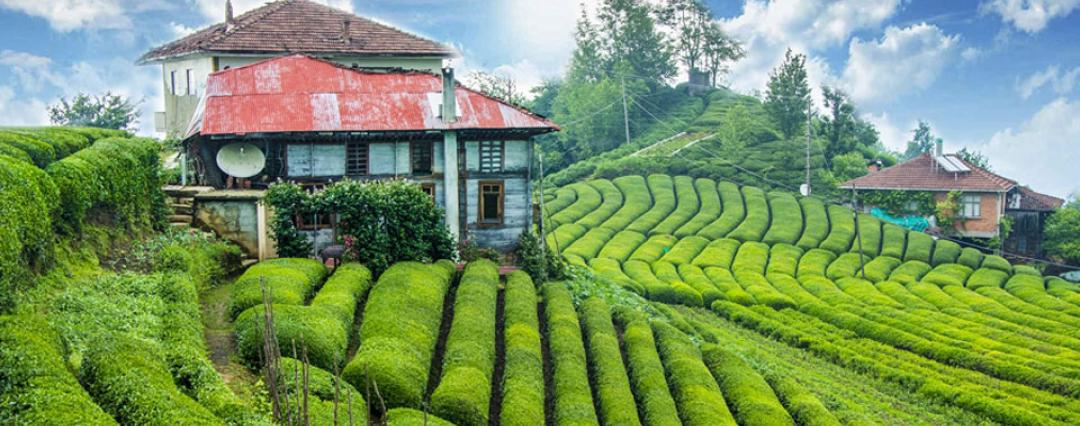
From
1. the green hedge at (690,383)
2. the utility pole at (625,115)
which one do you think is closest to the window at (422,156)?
the green hedge at (690,383)

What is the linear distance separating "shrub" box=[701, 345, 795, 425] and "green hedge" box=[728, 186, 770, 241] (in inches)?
1231

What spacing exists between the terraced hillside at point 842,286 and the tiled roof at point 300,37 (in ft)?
41.6

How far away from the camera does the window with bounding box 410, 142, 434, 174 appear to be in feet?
119

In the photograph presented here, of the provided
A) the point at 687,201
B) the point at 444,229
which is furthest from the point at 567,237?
the point at 444,229

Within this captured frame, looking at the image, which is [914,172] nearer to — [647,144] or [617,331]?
[647,144]

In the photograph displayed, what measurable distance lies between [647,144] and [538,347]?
6416cm

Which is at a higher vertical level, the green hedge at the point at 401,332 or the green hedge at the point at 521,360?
the green hedge at the point at 401,332

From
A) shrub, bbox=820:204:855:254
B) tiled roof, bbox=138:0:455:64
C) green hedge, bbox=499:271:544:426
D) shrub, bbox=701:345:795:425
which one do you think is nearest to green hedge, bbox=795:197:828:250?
shrub, bbox=820:204:855:254

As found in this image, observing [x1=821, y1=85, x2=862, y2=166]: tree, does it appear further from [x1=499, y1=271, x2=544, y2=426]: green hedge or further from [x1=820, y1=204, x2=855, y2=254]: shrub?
[x1=499, y1=271, x2=544, y2=426]: green hedge

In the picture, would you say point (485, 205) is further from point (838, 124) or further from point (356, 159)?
point (838, 124)

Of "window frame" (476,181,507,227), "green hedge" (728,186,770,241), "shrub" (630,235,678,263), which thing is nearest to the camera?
"window frame" (476,181,507,227)

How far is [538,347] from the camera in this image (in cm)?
2644

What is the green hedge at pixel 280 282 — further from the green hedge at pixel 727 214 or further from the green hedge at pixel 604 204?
the green hedge at pixel 727 214

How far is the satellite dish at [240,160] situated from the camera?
33.9 meters
